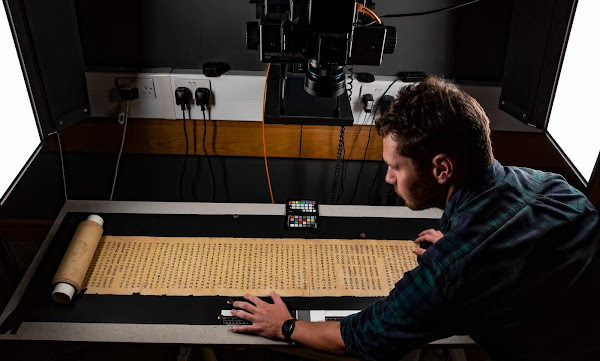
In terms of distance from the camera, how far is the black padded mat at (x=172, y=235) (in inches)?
41.9

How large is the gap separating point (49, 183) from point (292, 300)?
974mm

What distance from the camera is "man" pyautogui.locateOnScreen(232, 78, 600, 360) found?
0.86 m

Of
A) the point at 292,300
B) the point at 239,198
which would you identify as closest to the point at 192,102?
the point at 239,198

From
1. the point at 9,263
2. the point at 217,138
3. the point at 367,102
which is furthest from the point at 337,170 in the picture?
the point at 9,263

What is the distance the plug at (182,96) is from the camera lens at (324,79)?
2.07 feet

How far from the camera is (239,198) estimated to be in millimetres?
1858

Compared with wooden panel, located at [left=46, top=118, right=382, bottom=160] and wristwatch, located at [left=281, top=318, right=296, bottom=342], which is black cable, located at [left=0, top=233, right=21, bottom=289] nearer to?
wooden panel, located at [left=46, top=118, right=382, bottom=160]

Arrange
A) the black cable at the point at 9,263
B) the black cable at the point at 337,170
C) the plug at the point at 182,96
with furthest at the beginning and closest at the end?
1. the black cable at the point at 337,170
2. the plug at the point at 182,96
3. the black cable at the point at 9,263

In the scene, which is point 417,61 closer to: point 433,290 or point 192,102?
point 192,102

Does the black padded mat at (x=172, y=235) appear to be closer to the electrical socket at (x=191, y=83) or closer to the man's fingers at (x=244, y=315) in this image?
the man's fingers at (x=244, y=315)

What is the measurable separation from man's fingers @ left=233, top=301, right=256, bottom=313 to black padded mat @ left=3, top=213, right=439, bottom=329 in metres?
0.03

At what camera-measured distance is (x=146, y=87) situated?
4.87ft

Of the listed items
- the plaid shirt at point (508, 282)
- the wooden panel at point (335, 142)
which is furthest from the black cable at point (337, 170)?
the plaid shirt at point (508, 282)

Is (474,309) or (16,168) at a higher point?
(16,168)
